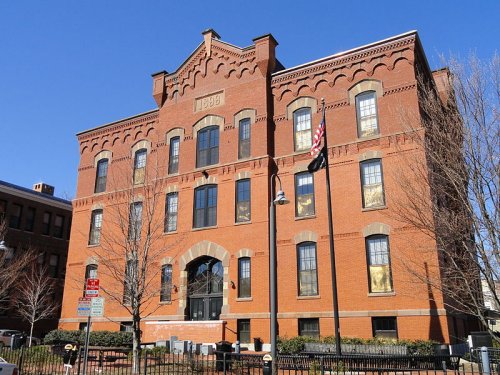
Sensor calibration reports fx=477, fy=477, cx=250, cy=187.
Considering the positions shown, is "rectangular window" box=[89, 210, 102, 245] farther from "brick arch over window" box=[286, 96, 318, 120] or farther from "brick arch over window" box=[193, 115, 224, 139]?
"brick arch over window" box=[286, 96, 318, 120]

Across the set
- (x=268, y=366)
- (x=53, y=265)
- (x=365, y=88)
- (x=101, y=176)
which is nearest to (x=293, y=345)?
(x=268, y=366)

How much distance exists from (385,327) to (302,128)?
36.2ft

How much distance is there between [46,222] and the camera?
44000 millimetres

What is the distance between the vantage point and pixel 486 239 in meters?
13.0

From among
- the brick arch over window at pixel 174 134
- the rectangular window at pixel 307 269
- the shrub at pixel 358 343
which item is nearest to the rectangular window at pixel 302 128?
the rectangular window at pixel 307 269

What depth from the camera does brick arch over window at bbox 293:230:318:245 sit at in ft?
77.9

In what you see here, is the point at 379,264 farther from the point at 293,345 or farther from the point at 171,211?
the point at 171,211

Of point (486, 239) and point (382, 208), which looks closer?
point (486, 239)

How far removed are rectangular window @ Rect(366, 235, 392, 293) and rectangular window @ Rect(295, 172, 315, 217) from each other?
3.56m

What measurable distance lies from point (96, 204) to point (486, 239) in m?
25.8

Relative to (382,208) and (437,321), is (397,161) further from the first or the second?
(437,321)

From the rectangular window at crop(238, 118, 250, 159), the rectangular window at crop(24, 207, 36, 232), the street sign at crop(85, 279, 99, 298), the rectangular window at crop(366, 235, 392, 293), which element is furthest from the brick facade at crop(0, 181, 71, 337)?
the rectangular window at crop(366, 235, 392, 293)

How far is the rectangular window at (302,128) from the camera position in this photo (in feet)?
84.1

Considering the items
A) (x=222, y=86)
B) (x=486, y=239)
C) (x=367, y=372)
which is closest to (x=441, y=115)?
(x=486, y=239)
